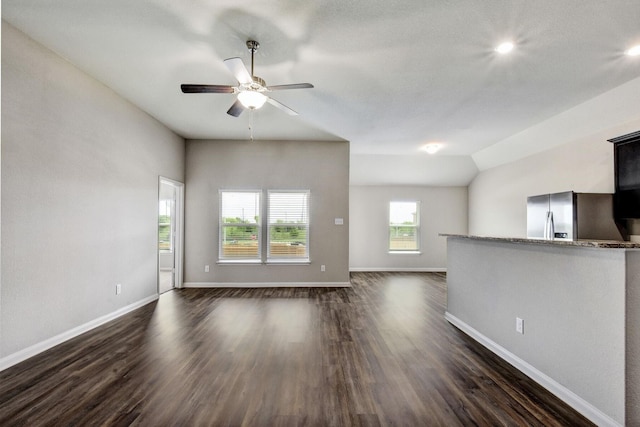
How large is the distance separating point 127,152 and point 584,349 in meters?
5.37

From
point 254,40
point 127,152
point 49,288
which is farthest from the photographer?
point 127,152

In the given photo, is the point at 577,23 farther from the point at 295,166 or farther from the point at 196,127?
the point at 196,127

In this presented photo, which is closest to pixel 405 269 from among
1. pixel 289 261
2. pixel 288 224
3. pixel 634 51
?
pixel 289 261

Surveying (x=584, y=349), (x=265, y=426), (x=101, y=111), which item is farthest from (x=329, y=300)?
(x=101, y=111)

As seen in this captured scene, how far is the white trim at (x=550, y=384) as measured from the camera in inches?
80.6

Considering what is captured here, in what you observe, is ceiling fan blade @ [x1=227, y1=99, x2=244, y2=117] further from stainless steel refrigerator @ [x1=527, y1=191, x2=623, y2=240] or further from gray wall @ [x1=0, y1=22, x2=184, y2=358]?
stainless steel refrigerator @ [x1=527, y1=191, x2=623, y2=240]

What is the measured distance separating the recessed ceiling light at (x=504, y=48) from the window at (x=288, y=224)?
3.92 m

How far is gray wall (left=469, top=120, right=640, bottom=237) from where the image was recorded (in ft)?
14.1

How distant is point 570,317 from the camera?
2299 mm

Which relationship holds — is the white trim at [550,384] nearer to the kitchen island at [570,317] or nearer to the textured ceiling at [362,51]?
the kitchen island at [570,317]

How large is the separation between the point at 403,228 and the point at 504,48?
5672 mm

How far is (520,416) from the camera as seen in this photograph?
83.0 inches

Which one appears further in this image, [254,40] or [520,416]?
[254,40]

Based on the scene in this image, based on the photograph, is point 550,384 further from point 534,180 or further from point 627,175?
point 534,180
